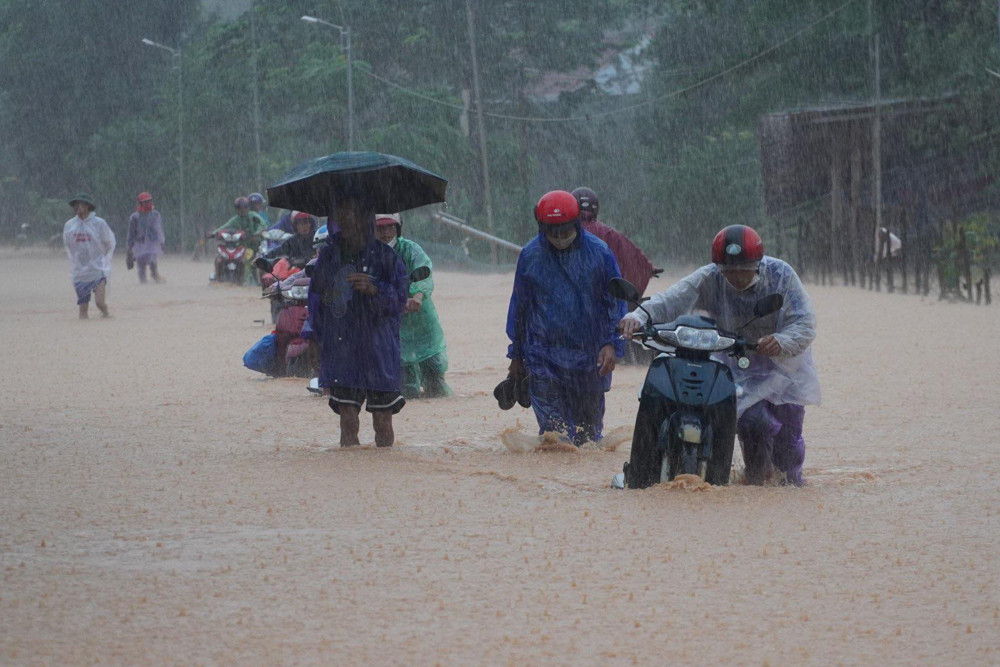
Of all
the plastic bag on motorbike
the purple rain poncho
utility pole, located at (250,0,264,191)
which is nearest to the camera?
the plastic bag on motorbike

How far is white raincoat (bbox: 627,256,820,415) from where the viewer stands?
6715 millimetres

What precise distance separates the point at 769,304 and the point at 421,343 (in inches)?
191

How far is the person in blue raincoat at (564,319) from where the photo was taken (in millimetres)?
8031

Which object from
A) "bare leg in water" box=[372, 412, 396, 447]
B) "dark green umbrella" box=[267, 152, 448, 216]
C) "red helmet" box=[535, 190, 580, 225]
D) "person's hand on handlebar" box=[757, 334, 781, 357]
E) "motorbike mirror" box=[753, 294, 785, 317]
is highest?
"dark green umbrella" box=[267, 152, 448, 216]

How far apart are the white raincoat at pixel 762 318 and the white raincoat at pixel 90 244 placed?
13.2 m

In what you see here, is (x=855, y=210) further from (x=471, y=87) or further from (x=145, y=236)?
(x=471, y=87)

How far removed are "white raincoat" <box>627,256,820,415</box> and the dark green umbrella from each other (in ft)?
7.17

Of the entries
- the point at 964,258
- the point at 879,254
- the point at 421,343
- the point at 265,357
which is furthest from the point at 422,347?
the point at 879,254

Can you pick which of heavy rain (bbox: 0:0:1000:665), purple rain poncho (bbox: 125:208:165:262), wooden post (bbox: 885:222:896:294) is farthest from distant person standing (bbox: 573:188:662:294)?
purple rain poncho (bbox: 125:208:165:262)

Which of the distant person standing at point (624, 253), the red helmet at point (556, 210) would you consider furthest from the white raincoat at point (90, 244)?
the red helmet at point (556, 210)

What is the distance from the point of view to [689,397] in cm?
636

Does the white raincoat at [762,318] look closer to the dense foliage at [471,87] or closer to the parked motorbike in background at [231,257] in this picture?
the parked motorbike in background at [231,257]

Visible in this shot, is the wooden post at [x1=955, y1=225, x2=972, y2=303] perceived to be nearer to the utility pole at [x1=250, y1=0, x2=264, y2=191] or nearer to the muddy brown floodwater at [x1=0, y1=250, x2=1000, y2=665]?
the muddy brown floodwater at [x1=0, y1=250, x2=1000, y2=665]

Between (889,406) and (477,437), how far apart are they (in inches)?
125
